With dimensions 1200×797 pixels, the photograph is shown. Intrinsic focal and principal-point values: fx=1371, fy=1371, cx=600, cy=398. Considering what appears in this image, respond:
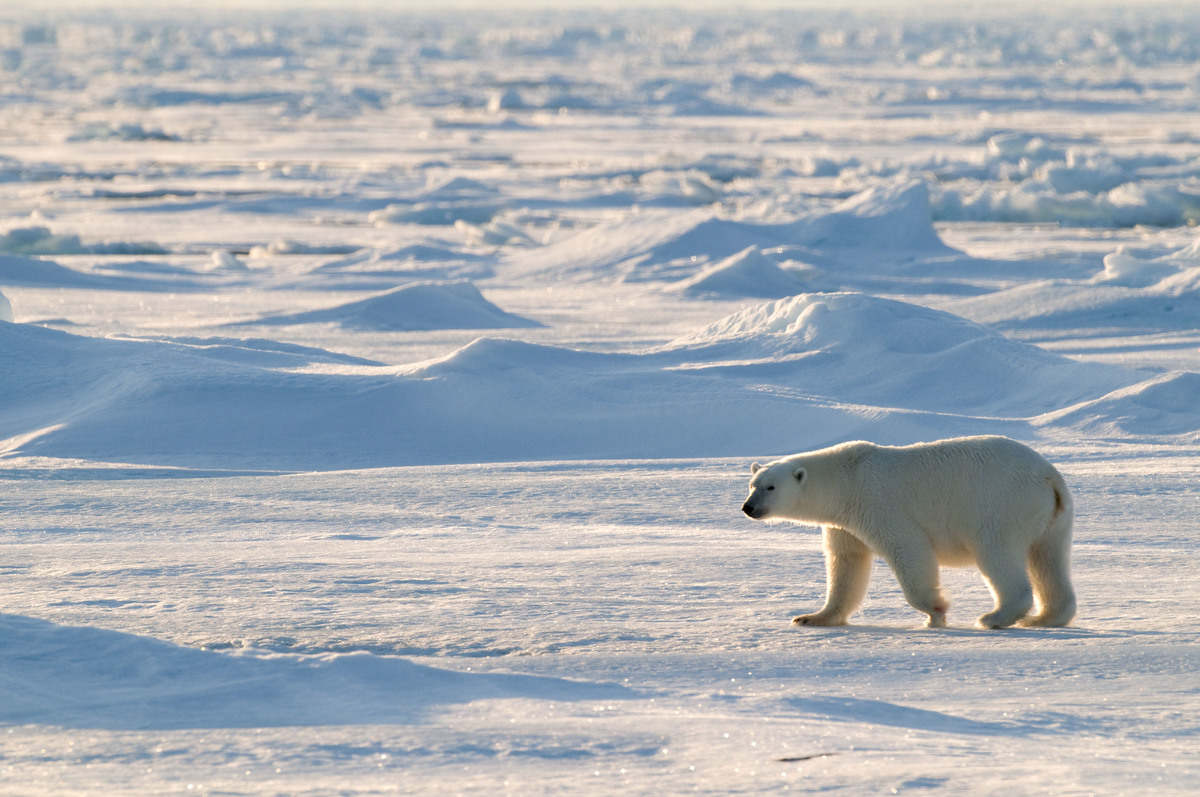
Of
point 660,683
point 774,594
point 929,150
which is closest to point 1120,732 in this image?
point 660,683

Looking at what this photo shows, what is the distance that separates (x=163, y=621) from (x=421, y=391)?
133 inches

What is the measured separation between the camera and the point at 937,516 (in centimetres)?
331

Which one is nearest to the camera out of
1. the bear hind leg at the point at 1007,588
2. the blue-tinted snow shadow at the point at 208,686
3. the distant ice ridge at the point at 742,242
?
the blue-tinted snow shadow at the point at 208,686

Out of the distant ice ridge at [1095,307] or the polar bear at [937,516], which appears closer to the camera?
the polar bear at [937,516]

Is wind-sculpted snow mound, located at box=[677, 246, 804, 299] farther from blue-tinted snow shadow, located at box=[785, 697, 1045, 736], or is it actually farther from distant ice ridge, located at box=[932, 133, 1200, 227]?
blue-tinted snow shadow, located at box=[785, 697, 1045, 736]

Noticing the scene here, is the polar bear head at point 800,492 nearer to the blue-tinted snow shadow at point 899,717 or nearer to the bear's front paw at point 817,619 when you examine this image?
the bear's front paw at point 817,619

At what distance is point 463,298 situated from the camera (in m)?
10.2

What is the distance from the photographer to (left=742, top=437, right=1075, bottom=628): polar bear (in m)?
3.26

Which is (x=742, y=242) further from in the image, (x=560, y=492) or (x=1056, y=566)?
(x=1056, y=566)

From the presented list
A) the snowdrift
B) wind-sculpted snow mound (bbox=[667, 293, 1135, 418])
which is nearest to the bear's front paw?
the snowdrift

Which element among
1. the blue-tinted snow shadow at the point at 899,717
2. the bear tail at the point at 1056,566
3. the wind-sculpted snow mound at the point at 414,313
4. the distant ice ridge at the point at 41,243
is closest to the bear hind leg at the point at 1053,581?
the bear tail at the point at 1056,566

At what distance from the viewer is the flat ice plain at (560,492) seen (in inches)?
89.6

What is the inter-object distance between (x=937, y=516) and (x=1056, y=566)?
0.31m

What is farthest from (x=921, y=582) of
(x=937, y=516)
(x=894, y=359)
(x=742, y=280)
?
(x=742, y=280)
